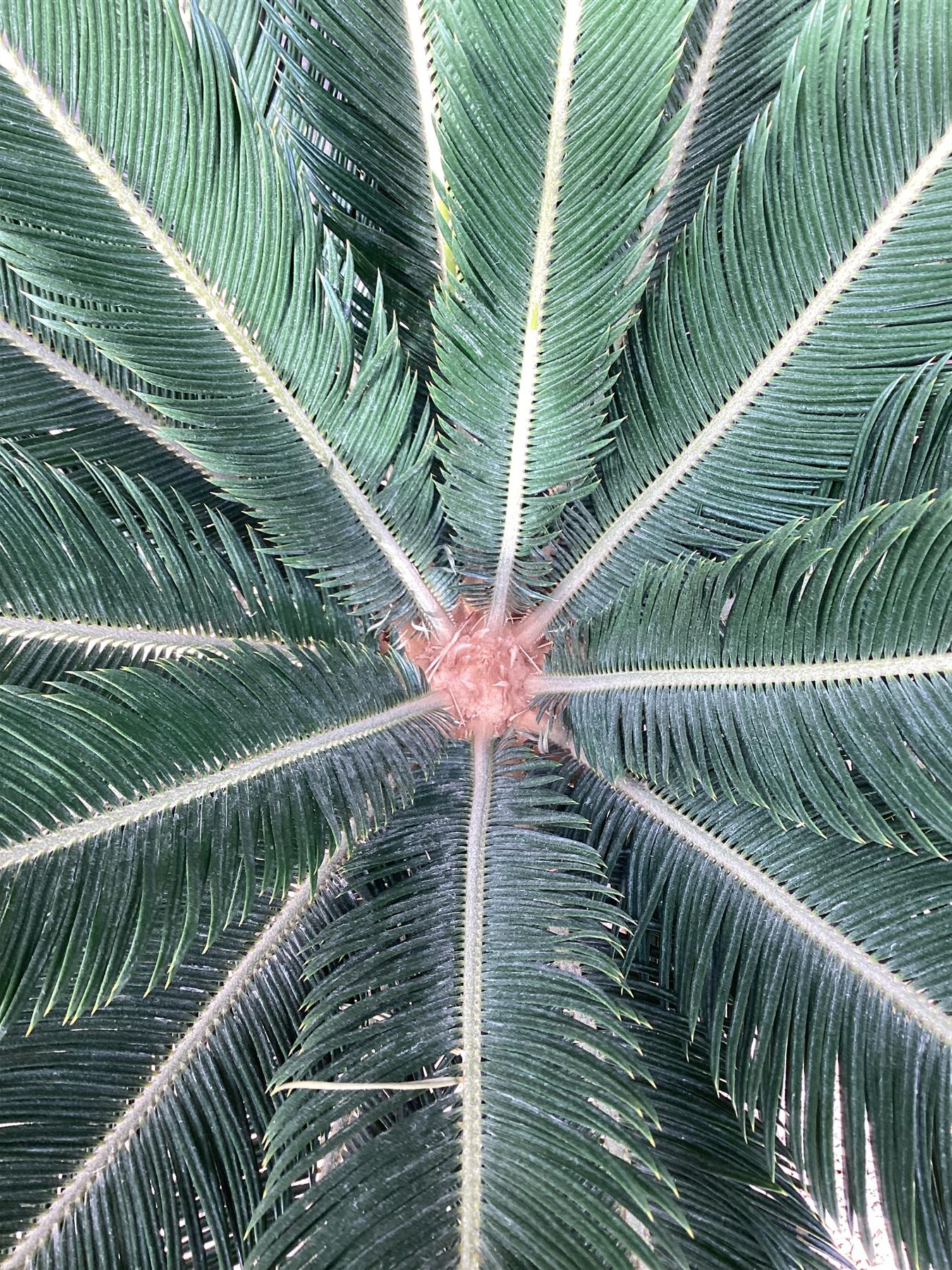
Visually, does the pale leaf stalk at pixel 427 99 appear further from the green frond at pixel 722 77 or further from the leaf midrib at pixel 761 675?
the leaf midrib at pixel 761 675

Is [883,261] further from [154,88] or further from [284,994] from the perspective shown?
[284,994]

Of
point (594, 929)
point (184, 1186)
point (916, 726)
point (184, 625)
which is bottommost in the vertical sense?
point (184, 1186)

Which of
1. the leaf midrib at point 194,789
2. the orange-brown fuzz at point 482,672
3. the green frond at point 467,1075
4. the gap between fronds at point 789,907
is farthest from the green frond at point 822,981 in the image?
the leaf midrib at point 194,789

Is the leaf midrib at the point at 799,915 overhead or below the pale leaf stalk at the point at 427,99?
below

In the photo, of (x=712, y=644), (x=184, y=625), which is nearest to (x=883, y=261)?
(x=712, y=644)

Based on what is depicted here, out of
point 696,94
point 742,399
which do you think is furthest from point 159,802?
point 696,94

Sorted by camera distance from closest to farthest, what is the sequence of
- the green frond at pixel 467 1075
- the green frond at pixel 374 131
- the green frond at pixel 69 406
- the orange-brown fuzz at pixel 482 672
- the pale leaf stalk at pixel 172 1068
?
the green frond at pixel 467 1075, the pale leaf stalk at pixel 172 1068, the green frond at pixel 374 131, the green frond at pixel 69 406, the orange-brown fuzz at pixel 482 672

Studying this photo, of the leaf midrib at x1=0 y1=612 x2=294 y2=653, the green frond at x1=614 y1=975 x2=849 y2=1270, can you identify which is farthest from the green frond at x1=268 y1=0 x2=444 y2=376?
the green frond at x1=614 y1=975 x2=849 y2=1270

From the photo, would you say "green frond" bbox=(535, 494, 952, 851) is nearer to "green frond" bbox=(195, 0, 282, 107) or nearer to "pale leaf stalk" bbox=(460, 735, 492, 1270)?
"pale leaf stalk" bbox=(460, 735, 492, 1270)
